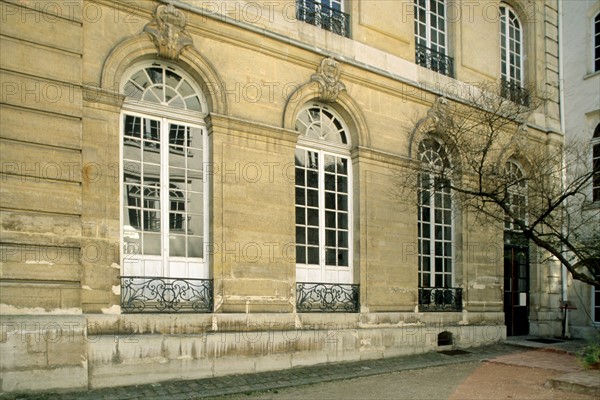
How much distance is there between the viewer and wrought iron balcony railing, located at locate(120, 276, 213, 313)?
8.23m

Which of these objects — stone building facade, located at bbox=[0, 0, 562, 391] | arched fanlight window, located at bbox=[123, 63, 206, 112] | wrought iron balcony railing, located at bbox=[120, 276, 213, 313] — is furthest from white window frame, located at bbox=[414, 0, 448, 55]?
wrought iron balcony railing, located at bbox=[120, 276, 213, 313]

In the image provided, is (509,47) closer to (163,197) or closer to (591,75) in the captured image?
(591,75)

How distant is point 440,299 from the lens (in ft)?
41.0

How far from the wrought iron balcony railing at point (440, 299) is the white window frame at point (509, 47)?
6.32m

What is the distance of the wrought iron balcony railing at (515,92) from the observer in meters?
14.8

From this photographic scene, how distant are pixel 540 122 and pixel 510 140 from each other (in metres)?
2.04

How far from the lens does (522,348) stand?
1277 centimetres

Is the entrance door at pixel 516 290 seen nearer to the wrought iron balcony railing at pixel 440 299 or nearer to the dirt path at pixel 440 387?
the wrought iron balcony railing at pixel 440 299

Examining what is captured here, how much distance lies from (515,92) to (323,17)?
22.5 ft

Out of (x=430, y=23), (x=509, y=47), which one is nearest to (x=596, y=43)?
(x=509, y=47)

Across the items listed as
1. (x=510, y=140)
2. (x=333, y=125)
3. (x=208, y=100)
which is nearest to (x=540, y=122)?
(x=510, y=140)

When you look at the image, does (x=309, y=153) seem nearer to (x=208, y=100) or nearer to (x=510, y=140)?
(x=208, y=100)

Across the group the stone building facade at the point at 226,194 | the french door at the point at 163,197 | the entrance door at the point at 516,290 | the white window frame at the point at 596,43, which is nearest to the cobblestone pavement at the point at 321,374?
the stone building facade at the point at 226,194

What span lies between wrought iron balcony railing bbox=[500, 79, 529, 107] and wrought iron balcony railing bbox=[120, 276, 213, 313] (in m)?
10.1
